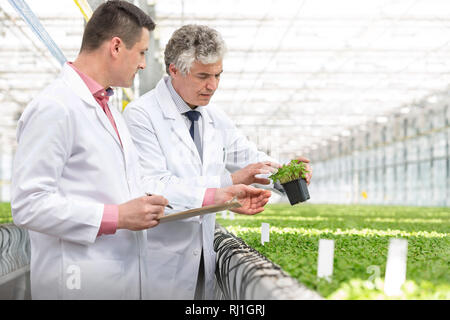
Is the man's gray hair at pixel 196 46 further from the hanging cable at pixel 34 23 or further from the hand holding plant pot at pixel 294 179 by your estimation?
the hanging cable at pixel 34 23

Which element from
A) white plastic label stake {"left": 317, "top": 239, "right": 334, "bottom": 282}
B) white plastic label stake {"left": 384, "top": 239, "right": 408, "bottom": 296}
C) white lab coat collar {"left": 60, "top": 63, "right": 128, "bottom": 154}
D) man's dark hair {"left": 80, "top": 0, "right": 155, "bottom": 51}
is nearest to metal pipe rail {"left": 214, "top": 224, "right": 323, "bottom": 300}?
white plastic label stake {"left": 317, "top": 239, "right": 334, "bottom": 282}

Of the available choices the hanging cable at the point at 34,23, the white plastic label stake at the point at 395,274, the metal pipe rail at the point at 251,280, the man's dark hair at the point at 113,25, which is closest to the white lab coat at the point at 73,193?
the man's dark hair at the point at 113,25

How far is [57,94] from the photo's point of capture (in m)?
1.94

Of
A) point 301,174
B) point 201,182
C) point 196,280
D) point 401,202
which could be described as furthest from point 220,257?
point 401,202

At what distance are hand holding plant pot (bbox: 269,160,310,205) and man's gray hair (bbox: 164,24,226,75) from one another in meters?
0.75

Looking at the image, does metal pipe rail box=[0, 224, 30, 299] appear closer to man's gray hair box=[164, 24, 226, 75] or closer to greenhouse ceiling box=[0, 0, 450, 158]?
greenhouse ceiling box=[0, 0, 450, 158]

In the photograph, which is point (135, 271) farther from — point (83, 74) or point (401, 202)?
point (401, 202)

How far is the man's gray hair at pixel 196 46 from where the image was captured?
2.69 meters

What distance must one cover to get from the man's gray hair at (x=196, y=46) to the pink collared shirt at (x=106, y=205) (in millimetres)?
613

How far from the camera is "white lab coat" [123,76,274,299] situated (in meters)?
2.64

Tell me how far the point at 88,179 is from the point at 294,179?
137 centimetres

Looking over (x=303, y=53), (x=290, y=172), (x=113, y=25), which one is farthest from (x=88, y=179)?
(x=303, y=53)

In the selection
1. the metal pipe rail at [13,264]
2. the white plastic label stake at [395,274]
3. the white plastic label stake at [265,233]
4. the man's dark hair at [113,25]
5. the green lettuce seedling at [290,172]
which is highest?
the man's dark hair at [113,25]
